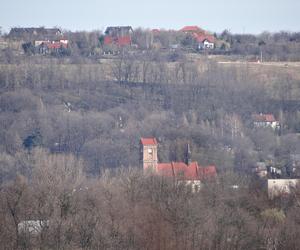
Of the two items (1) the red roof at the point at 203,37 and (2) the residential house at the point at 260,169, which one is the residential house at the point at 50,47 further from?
(2) the residential house at the point at 260,169

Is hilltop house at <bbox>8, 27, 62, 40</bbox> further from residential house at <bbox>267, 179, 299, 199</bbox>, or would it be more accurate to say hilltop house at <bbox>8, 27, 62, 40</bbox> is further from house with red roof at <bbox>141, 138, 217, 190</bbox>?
residential house at <bbox>267, 179, 299, 199</bbox>

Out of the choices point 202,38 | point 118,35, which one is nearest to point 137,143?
point 202,38

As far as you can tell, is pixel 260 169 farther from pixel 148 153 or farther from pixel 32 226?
pixel 32 226

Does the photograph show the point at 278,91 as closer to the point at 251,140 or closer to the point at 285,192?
the point at 251,140

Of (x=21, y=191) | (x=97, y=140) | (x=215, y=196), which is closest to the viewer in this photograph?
(x=21, y=191)

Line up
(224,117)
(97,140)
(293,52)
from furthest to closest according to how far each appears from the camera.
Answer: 1. (293,52)
2. (224,117)
3. (97,140)

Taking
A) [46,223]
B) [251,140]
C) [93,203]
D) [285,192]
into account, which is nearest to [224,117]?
[251,140]

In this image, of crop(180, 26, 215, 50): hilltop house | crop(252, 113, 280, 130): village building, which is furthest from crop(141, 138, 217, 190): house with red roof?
crop(180, 26, 215, 50): hilltop house
